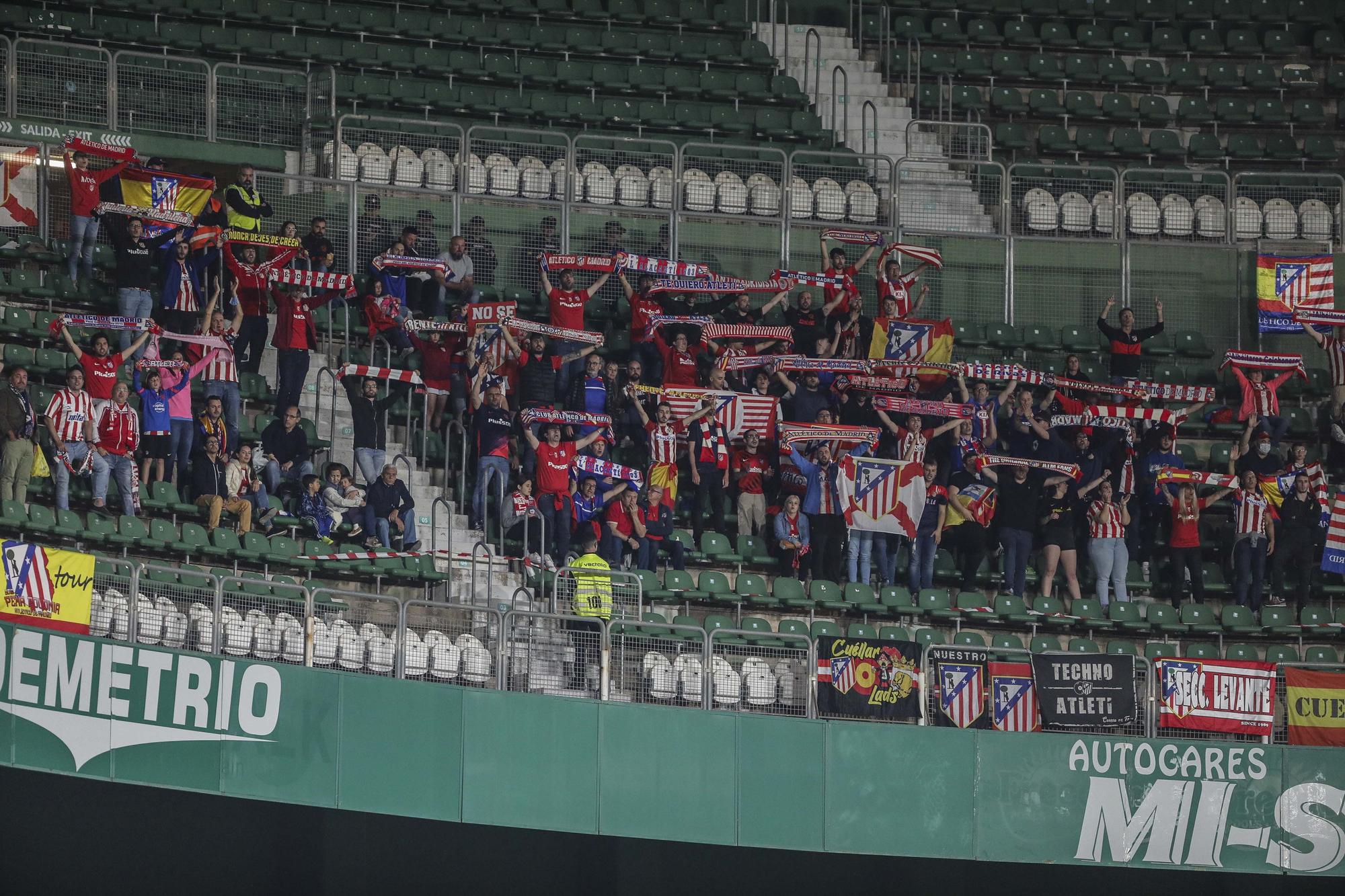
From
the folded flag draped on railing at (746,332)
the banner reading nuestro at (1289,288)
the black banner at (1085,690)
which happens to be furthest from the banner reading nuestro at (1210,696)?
the banner reading nuestro at (1289,288)

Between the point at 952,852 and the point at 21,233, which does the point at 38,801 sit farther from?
the point at 952,852

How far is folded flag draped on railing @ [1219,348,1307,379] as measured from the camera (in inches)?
948

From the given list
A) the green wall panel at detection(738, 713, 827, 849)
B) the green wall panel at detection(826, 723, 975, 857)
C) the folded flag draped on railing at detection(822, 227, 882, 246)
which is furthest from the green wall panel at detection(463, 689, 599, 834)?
the folded flag draped on railing at detection(822, 227, 882, 246)

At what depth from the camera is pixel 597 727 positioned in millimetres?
18078

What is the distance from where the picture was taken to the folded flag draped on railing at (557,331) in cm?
2222

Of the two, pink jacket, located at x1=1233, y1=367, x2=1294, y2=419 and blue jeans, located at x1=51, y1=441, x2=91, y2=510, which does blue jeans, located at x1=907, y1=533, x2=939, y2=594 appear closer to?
pink jacket, located at x1=1233, y1=367, x2=1294, y2=419

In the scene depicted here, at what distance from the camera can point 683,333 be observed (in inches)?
905

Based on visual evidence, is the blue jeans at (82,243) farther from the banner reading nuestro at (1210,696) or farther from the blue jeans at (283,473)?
the banner reading nuestro at (1210,696)

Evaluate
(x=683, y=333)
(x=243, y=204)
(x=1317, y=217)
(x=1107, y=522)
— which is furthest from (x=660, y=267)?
(x=1317, y=217)

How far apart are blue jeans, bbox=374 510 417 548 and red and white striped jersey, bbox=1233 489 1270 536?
30.9 feet

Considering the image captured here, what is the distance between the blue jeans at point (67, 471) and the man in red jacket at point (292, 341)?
2317 mm

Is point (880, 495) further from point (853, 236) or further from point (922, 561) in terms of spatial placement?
point (853, 236)

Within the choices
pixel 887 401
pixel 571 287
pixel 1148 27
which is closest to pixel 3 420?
pixel 571 287

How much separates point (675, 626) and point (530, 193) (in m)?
9.16
